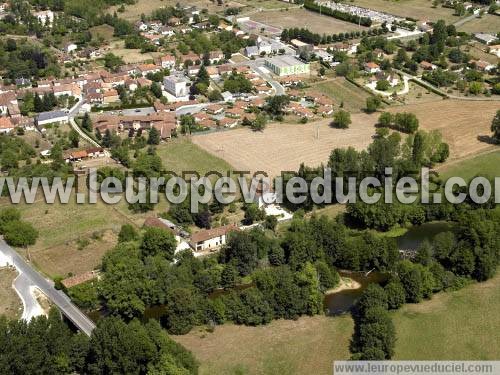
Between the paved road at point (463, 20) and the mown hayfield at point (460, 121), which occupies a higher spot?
the paved road at point (463, 20)

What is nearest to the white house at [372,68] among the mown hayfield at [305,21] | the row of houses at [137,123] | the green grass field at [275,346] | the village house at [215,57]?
the mown hayfield at [305,21]

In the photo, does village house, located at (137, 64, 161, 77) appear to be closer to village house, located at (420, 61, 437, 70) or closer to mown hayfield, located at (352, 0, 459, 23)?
village house, located at (420, 61, 437, 70)

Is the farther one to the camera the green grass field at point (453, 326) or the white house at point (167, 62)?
the white house at point (167, 62)

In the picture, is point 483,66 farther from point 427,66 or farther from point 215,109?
point 215,109

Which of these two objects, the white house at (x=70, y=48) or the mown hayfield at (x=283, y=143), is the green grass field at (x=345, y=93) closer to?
the mown hayfield at (x=283, y=143)

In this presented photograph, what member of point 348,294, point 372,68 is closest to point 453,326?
point 348,294
